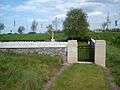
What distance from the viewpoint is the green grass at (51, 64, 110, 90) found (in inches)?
513

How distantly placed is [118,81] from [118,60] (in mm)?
8128

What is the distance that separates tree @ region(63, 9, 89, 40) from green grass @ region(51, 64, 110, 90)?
37.7 m

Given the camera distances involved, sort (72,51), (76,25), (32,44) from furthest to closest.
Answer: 1. (76,25)
2. (32,44)
3. (72,51)

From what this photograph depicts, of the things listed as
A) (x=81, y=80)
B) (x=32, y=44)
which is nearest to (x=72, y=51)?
(x=32, y=44)

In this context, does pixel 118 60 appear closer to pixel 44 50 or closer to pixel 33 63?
pixel 44 50

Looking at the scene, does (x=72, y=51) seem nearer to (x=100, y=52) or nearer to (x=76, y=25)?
(x=100, y=52)

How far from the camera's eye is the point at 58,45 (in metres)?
21.6

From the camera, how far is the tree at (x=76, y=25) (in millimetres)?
55969

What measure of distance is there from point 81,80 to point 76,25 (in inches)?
1664

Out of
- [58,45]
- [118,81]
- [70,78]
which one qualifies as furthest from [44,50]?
[118,81]

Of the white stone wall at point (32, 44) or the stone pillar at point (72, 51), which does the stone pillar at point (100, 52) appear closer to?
the stone pillar at point (72, 51)

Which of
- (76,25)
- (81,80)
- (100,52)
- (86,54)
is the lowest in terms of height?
(81,80)

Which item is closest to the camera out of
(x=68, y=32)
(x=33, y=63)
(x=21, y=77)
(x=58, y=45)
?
(x=21, y=77)

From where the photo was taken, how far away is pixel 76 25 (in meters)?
56.5
